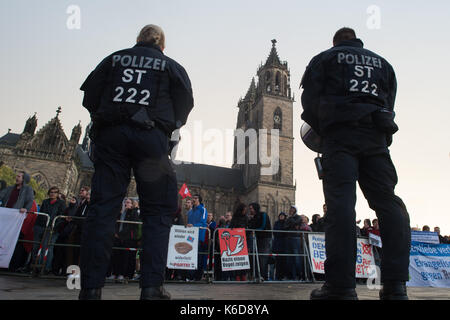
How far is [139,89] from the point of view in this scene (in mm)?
2578

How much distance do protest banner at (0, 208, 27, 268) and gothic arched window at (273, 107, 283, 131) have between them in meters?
41.2

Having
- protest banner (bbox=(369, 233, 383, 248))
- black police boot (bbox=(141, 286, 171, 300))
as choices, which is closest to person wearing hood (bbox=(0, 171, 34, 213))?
black police boot (bbox=(141, 286, 171, 300))

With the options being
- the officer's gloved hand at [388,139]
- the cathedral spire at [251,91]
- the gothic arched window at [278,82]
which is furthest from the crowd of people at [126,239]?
the cathedral spire at [251,91]

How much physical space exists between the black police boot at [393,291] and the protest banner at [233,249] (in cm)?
542

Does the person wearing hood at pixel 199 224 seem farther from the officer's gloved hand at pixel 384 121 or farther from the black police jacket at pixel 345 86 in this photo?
the officer's gloved hand at pixel 384 121

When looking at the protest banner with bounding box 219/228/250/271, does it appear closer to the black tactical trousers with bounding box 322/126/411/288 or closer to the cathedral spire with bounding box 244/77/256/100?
the black tactical trousers with bounding box 322/126/411/288

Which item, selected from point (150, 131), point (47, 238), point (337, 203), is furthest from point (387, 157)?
point (47, 238)

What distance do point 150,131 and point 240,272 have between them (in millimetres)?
6259

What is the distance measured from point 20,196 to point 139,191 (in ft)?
18.6

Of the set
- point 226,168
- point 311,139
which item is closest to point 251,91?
point 226,168

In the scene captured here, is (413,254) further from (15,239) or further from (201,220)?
(15,239)

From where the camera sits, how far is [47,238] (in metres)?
6.91

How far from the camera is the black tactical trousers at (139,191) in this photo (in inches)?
90.0

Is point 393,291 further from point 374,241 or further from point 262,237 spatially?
point 374,241
